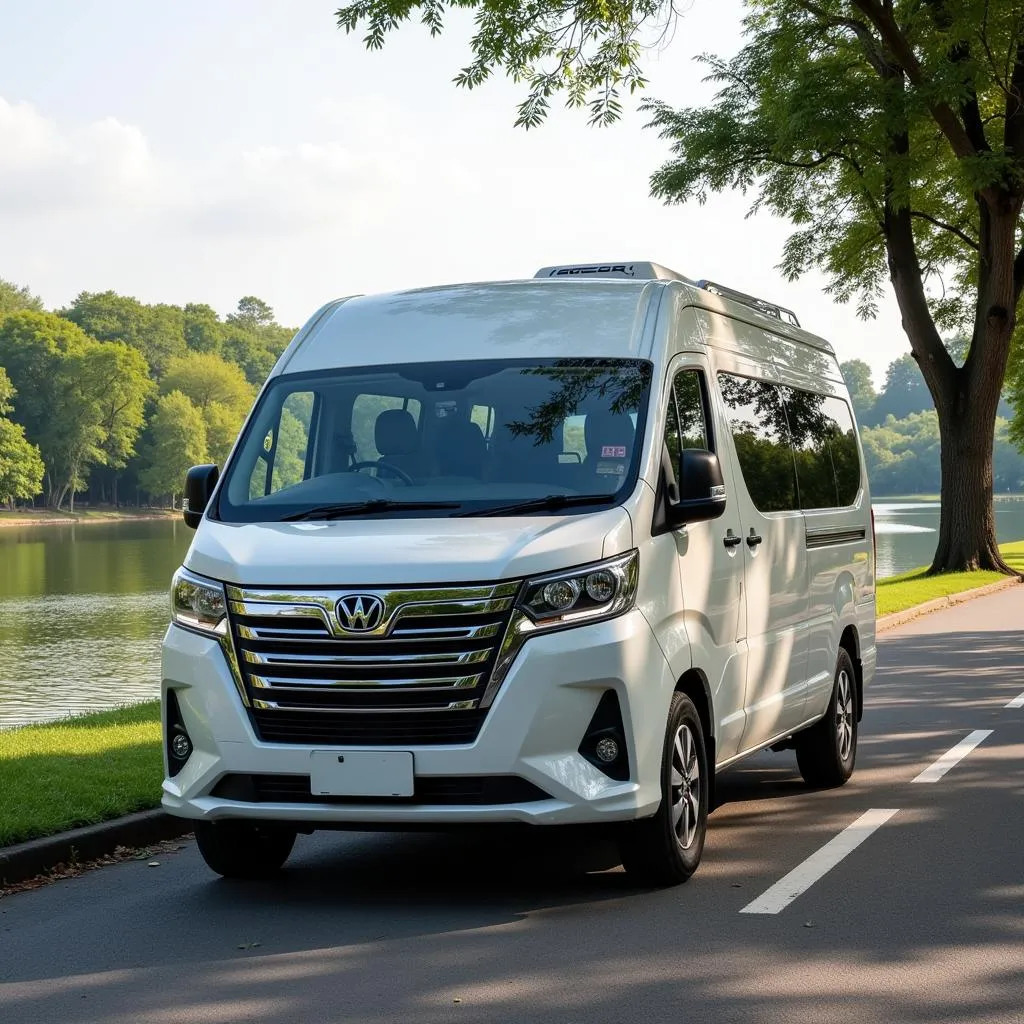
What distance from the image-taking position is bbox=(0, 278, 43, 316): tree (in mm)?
160262

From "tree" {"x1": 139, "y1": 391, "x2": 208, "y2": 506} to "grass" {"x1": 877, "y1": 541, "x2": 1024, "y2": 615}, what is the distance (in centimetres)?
9860

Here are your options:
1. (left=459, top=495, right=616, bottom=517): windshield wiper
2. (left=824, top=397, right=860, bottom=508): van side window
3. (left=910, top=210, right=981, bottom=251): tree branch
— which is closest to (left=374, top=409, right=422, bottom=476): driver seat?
(left=459, top=495, right=616, bottom=517): windshield wiper

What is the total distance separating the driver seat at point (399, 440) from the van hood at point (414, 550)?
0.47 m

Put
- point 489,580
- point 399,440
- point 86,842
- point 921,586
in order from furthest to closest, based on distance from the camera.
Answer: point 921,586
point 86,842
point 399,440
point 489,580

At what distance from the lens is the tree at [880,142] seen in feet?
71.5

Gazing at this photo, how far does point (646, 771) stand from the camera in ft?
21.1

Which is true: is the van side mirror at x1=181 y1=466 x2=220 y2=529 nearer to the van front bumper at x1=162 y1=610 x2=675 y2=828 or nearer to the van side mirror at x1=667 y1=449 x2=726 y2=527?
the van front bumper at x1=162 y1=610 x2=675 y2=828

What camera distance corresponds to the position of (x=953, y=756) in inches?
413

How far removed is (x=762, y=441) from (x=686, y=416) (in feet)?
3.78

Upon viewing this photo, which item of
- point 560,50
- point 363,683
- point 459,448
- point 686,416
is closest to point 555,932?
point 363,683

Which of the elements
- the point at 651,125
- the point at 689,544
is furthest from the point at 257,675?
the point at 651,125

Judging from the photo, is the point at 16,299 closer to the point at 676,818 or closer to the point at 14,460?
the point at 14,460

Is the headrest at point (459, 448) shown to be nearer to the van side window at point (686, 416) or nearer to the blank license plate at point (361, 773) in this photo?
the van side window at point (686, 416)

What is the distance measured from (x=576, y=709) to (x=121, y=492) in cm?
13516
